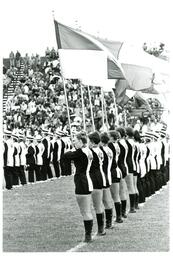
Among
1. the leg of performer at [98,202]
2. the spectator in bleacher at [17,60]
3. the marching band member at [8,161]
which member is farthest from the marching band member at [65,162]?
the leg of performer at [98,202]

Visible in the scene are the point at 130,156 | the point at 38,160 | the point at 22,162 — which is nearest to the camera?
the point at 130,156

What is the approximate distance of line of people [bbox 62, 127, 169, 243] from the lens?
36.8 ft

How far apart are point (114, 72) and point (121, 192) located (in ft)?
8.17

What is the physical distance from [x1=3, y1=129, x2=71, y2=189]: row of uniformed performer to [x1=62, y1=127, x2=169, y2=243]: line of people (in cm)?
463

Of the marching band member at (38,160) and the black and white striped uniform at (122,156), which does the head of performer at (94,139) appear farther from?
the marching band member at (38,160)

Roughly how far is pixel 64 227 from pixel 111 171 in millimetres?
1306

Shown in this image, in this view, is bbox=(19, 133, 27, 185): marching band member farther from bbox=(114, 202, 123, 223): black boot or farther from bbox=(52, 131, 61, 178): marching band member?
bbox=(114, 202, 123, 223): black boot

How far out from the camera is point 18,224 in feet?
44.5

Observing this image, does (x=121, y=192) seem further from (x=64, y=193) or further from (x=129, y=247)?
(x=64, y=193)

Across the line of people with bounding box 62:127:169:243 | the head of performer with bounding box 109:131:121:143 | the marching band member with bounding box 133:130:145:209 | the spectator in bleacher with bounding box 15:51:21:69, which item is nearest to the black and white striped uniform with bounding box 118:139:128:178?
the line of people with bounding box 62:127:169:243

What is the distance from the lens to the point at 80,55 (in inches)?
558

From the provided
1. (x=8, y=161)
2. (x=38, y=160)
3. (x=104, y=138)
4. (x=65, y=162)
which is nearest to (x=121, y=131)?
(x=104, y=138)

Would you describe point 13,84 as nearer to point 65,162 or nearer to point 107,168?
point 65,162

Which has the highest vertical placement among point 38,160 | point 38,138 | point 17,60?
point 17,60
